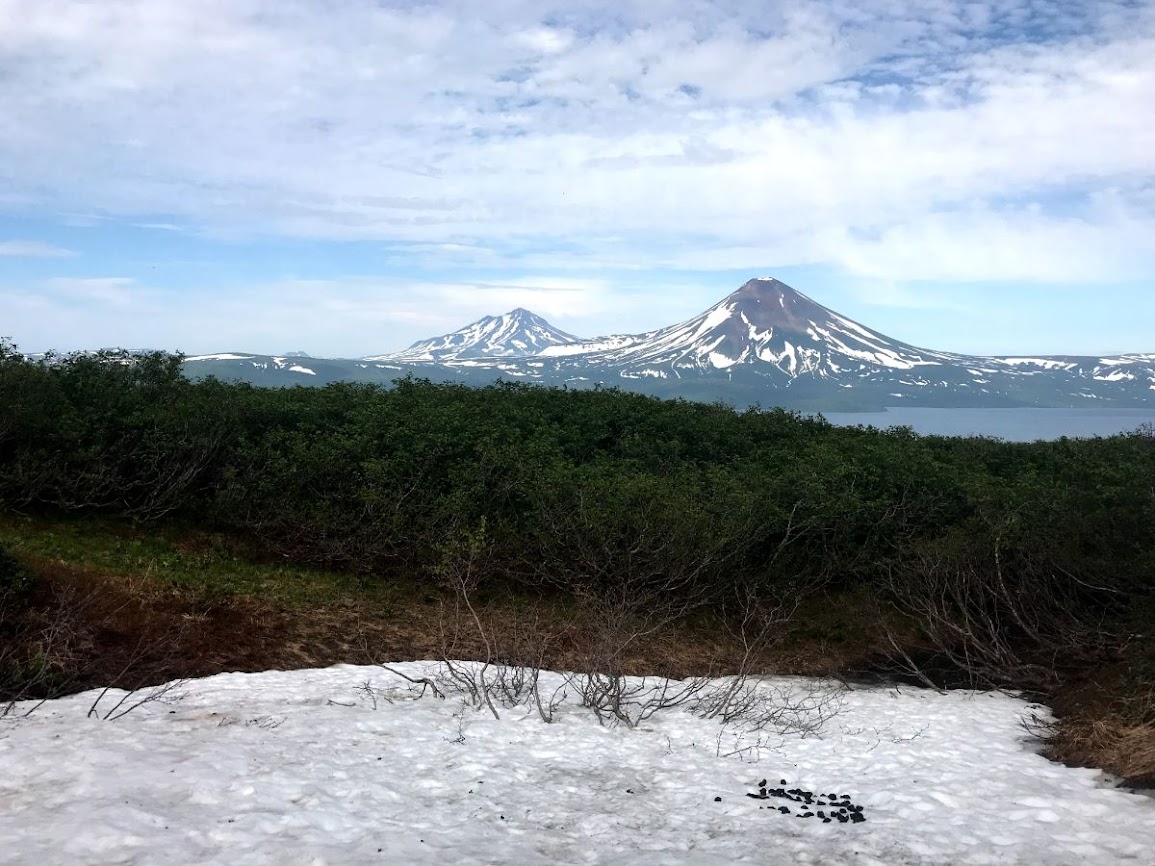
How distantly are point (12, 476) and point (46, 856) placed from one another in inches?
465

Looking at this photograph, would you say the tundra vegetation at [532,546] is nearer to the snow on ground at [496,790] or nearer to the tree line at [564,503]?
the tree line at [564,503]

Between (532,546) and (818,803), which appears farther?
(532,546)

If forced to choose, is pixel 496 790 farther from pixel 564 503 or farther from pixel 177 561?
pixel 177 561

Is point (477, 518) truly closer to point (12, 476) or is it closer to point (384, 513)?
point (384, 513)

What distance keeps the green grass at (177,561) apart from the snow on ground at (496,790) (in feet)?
12.7

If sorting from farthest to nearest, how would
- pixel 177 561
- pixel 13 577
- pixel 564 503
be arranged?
pixel 564 503 < pixel 177 561 < pixel 13 577

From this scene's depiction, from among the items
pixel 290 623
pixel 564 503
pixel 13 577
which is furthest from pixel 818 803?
pixel 13 577

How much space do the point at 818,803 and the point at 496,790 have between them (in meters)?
3.32

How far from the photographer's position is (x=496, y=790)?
→ 790 cm

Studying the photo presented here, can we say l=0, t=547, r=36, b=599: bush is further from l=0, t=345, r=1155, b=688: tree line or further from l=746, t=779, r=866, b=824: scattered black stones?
l=746, t=779, r=866, b=824: scattered black stones

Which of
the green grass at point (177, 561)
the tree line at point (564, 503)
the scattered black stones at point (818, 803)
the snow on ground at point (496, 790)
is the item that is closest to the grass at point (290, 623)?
the green grass at point (177, 561)

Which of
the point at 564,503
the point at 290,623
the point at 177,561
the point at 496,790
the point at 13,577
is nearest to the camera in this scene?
the point at 496,790

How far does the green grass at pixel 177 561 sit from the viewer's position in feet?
44.9

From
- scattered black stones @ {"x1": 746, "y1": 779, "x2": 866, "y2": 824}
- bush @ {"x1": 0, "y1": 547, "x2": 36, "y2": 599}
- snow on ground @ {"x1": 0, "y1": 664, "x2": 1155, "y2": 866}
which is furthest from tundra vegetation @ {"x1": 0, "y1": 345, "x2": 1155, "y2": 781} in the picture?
scattered black stones @ {"x1": 746, "y1": 779, "x2": 866, "y2": 824}
